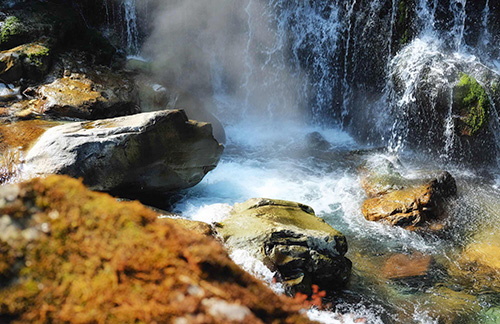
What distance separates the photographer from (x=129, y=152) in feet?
26.0

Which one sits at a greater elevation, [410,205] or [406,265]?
[410,205]

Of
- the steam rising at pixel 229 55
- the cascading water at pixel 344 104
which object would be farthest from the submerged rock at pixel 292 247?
the steam rising at pixel 229 55

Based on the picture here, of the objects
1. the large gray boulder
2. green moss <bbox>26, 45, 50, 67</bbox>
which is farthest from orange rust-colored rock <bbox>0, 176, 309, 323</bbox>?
green moss <bbox>26, 45, 50, 67</bbox>

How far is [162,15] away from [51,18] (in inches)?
193

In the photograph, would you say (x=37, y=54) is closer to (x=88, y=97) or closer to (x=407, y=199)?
(x=88, y=97)

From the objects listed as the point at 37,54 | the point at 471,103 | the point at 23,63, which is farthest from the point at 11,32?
the point at 471,103

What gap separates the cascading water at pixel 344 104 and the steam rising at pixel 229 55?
2.0 inches

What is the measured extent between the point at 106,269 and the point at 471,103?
13046mm

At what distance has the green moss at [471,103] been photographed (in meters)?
11.6

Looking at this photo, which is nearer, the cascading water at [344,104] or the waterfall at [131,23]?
the cascading water at [344,104]

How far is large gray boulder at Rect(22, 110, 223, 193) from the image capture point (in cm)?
730

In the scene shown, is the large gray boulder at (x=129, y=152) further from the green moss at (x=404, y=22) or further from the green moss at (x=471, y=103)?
the green moss at (x=404, y=22)

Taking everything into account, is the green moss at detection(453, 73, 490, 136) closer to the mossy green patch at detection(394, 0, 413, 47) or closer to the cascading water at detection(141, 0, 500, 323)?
the cascading water at detection(141, 0, 500, 323)

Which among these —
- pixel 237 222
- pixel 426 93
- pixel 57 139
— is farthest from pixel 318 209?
pixel 57 139
